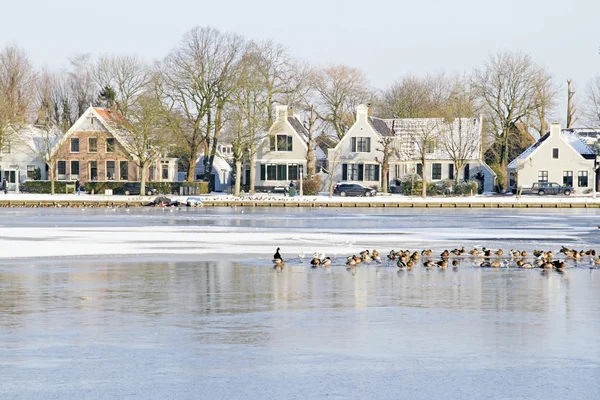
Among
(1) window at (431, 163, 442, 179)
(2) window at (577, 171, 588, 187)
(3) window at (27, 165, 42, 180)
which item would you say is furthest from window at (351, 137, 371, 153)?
(3) window at (27, 165, 42, 180)

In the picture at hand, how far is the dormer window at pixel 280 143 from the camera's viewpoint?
10100 centimetres

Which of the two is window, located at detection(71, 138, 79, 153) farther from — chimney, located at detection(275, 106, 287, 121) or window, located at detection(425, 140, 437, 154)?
window, located at detection(425, 140, 437, 154)

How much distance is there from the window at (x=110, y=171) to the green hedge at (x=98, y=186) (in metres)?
2.77

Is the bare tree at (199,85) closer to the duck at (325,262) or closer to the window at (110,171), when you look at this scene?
the window at (110,171)

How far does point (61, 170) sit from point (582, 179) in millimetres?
53345

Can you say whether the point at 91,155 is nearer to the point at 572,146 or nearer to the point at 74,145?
the point at 74,145

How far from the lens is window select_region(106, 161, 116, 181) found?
10119cm

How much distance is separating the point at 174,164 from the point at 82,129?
12650 millimetres

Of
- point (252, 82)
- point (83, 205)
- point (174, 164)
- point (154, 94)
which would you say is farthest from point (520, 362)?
point (174, 164)

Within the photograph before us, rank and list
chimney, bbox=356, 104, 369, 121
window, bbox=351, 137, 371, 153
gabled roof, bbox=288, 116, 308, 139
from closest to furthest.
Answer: chimney, bbox=356, 104, 369, 121, window, bbox=351, 137, 371, 153, gabled roof, bbox=288, 116, 308, 139

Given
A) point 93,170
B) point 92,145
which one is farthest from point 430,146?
point 93,170

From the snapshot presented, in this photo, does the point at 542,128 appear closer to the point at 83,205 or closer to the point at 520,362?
the point at 83,205

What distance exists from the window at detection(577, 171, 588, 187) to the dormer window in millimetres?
29422

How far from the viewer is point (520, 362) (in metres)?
14.9
